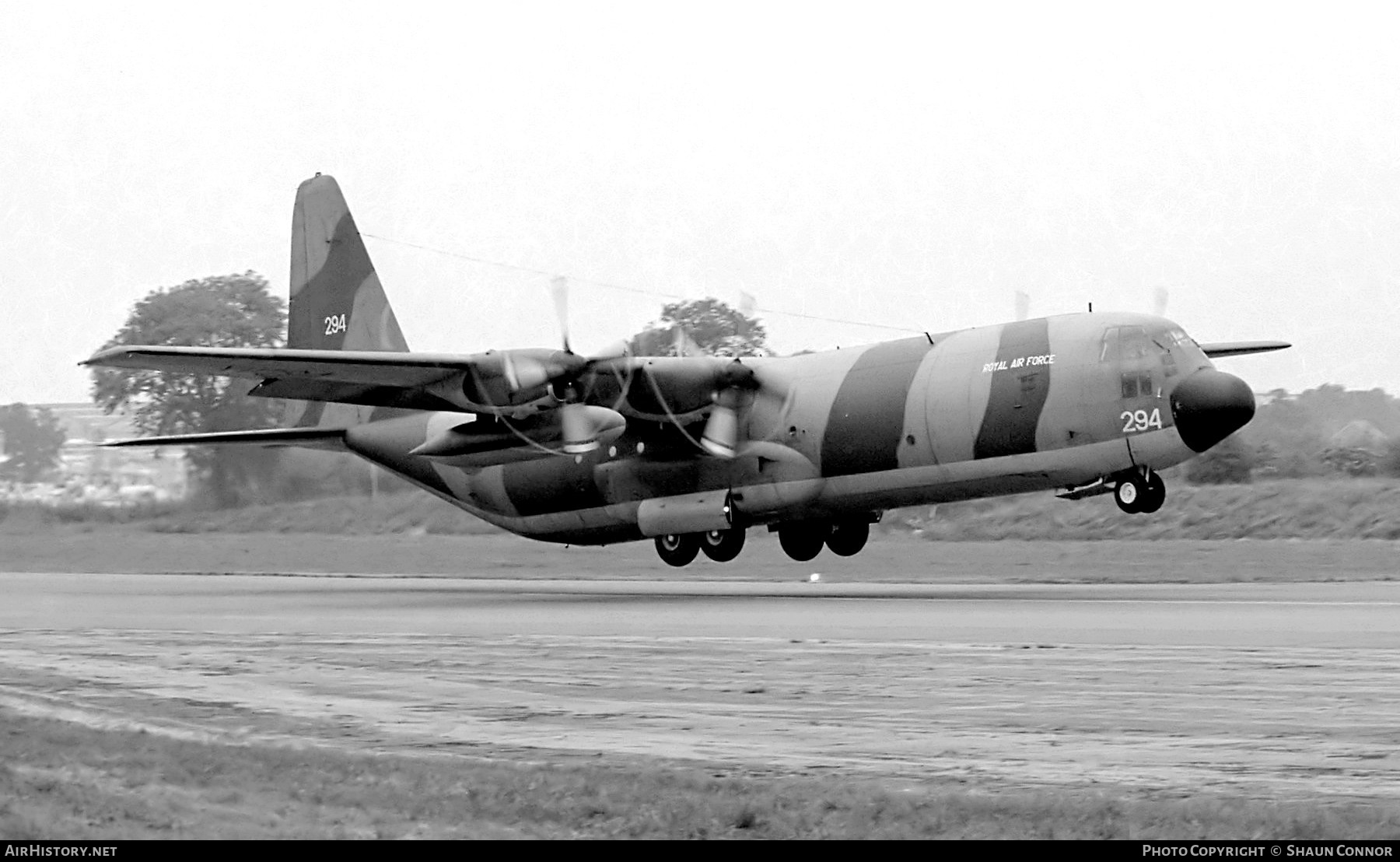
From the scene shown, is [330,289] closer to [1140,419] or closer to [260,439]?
[260,439]

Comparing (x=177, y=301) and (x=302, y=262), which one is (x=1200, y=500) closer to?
(x=302, y=262)

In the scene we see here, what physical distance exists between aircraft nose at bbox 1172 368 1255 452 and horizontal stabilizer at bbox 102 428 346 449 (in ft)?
54.7

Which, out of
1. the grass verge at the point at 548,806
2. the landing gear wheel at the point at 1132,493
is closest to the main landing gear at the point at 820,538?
the landing gear wheel at the point at 1132,493

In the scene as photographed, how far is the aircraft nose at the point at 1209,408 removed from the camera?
24969 mm

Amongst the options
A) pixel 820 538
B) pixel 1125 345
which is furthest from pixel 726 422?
pixel 1125 345

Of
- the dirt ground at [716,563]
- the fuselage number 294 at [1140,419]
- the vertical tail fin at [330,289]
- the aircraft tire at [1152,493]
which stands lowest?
the dirt ground at [716,563]

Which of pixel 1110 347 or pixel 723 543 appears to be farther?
pixel 723 543

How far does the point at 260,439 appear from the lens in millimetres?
33344

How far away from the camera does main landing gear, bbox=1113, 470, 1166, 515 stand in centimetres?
2611

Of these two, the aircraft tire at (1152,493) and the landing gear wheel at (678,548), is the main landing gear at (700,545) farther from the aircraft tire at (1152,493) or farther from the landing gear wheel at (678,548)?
the aircraft tire at (1152,493)

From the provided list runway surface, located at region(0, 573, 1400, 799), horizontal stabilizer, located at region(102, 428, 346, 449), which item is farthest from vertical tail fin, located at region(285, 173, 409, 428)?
runway surface, located at region(0, 573, 1400, 799)

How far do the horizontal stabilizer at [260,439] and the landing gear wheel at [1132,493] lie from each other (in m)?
15.5

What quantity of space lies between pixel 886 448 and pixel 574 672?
1327 cm

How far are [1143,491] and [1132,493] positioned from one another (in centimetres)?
22
